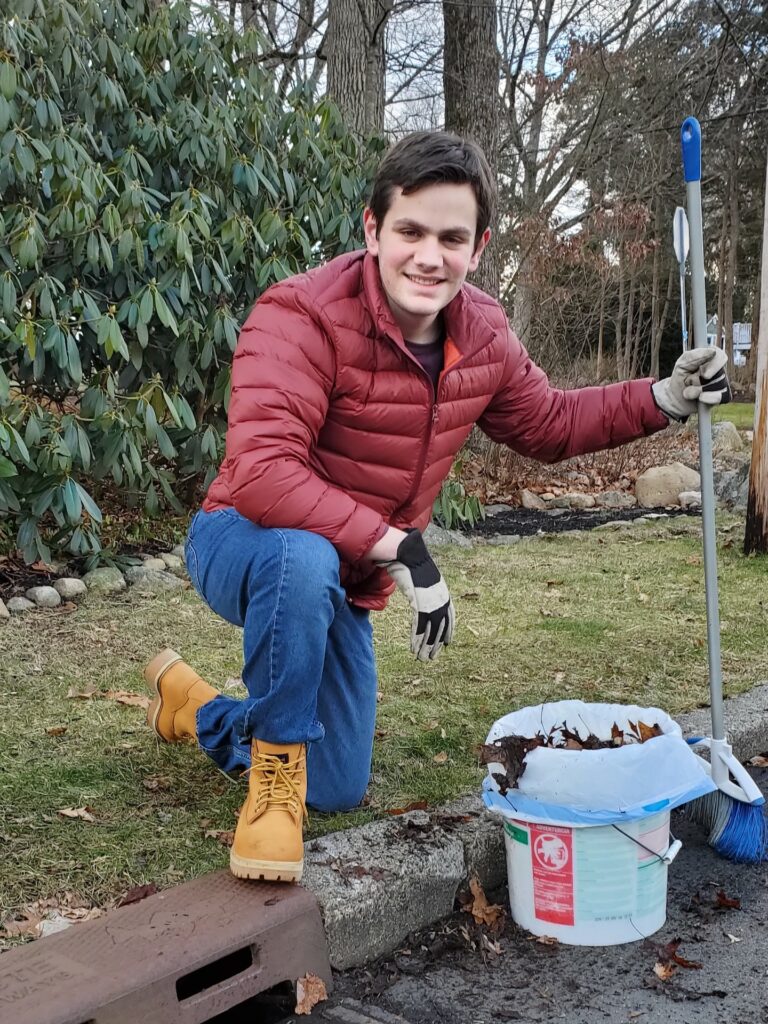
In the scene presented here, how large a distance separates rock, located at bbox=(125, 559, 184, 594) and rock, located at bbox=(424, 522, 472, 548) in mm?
1943

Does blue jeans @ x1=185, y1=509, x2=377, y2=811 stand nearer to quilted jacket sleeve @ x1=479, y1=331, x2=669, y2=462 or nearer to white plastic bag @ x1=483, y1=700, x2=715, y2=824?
white plastic bag @ x1=483, y1=700, x2=715, y2=824

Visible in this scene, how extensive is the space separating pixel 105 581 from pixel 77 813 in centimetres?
270

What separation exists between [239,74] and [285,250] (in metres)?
0.98

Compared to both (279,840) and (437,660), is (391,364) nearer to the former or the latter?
(279,840)

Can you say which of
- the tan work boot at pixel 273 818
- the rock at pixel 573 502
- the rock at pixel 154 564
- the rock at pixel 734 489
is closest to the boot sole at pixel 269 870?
the tan work boot at pixel 273 818

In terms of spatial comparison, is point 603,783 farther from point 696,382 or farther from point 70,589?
point 70,589

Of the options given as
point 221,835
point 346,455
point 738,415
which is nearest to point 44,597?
point 221,835

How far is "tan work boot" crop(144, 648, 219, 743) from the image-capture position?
3018mm

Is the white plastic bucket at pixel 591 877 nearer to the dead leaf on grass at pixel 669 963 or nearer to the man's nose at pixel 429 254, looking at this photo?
the dead leaf on grass at pixel 669 963

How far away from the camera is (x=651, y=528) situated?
7438 mm

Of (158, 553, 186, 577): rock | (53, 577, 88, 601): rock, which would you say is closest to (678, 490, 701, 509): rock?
(158, 553, 186, 577): rock

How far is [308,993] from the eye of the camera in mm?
2080

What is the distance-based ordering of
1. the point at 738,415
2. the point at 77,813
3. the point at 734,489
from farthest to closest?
the point at 738,415
the point at 734,489
the point at 77,813

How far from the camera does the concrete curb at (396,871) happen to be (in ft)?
7.25
